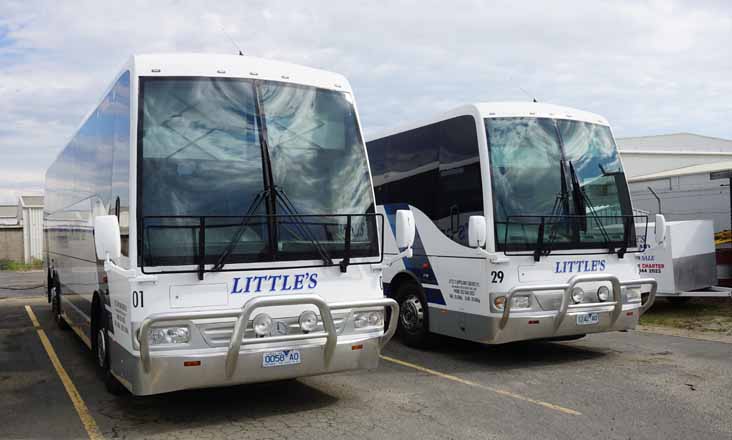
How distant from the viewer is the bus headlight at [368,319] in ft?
21.4

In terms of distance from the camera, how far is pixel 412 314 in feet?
33.3

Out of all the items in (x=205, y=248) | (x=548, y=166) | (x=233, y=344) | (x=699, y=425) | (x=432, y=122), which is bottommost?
(x=699, y=425)

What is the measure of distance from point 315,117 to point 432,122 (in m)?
3.50

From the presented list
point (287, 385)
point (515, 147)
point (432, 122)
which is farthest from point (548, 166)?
point (287, 385)

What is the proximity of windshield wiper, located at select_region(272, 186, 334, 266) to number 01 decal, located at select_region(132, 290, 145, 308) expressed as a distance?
4.66 ft

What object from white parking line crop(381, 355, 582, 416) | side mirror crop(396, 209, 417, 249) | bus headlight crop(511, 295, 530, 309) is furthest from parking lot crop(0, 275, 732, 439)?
side mirror crop(396, 209, 417, 249)

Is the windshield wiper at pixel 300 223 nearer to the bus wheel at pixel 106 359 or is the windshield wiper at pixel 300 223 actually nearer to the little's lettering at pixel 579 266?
the bus wheel at pixel 106 359

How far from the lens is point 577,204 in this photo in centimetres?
884

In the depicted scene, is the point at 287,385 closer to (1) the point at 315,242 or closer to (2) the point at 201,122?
(1) the point at 315,242

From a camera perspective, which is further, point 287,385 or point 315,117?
point 287,385

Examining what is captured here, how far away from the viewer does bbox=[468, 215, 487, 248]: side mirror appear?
316 inches

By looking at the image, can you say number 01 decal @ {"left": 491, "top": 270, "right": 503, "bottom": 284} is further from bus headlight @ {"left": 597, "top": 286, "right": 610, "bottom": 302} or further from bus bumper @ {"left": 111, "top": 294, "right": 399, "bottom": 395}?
bus bumper @ {"left": 111, "top": 294, "right": 399, "bottom": 395}

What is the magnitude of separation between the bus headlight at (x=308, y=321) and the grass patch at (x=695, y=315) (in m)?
8.14

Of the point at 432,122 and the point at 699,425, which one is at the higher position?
the point at 432,122
